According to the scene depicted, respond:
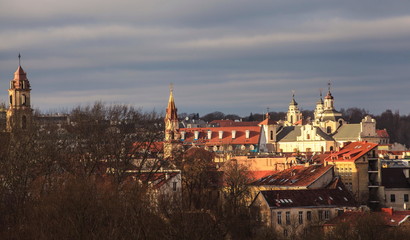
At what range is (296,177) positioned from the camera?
11112 cm

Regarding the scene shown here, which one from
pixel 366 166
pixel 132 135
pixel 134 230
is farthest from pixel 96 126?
pixel 134 230

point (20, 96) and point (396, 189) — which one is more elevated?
point (20, 96)

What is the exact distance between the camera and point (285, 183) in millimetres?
111188

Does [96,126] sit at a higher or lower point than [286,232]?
higher

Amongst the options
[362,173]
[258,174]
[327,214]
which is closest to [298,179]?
[362,173]

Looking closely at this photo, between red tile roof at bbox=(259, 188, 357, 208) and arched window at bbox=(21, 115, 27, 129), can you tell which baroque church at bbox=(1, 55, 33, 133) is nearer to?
arched window at bbox=(21, 115, 27, 129)

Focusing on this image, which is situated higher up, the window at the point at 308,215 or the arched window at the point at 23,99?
the arched window at the point at 23,99

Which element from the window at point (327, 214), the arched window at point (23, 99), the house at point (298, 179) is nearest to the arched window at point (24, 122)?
the arched window at point (23, 99)

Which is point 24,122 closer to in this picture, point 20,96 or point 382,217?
point 20,96

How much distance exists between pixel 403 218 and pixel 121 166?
21161mm

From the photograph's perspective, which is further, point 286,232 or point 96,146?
point 96,146

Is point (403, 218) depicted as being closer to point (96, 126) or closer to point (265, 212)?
point (265, 212)

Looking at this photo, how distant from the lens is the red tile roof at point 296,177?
10738 centimetres

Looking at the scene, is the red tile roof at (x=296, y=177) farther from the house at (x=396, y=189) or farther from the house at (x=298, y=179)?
the house at (x=396, y=189)
